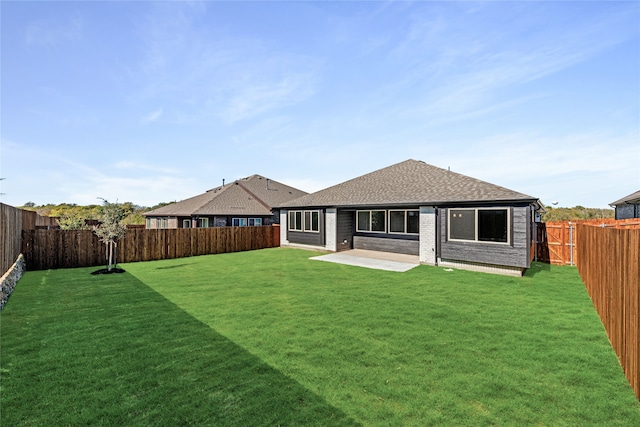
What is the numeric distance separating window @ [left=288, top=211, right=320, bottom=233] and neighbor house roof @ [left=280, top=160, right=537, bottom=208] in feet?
2.04

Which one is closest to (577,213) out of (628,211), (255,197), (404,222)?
(628,211)

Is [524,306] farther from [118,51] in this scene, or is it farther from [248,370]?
[118,51]

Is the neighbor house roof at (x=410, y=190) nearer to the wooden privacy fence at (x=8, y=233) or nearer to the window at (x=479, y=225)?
the window at (x=479, y=225)

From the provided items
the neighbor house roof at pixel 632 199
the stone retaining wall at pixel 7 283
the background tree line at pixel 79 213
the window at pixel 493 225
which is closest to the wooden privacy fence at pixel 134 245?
the background tree line at pixel 79 213

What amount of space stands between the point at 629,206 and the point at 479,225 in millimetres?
25749

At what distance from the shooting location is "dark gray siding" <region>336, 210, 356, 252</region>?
676 inches

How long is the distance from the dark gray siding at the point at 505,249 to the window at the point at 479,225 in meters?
0.22

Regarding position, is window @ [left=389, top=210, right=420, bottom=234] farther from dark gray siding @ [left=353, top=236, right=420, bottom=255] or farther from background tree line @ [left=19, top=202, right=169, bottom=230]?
background tree line @ [left=19, top=202, right=169, bottom=230]

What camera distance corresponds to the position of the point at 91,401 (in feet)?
10.9

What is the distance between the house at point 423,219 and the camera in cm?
1091

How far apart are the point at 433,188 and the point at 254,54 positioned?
10761mm

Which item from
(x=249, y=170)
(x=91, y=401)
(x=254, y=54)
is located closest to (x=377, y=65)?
(x=254, y=54)

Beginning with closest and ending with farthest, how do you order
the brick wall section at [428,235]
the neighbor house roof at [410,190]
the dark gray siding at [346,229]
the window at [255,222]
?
the neighbor house roof at [410,190]
the brick wall section at [428,235]
the dark gray siding at [346,229]
the window at [255,222]

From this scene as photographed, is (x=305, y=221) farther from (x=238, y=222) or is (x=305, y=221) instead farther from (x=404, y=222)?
(x=238, y=222)
